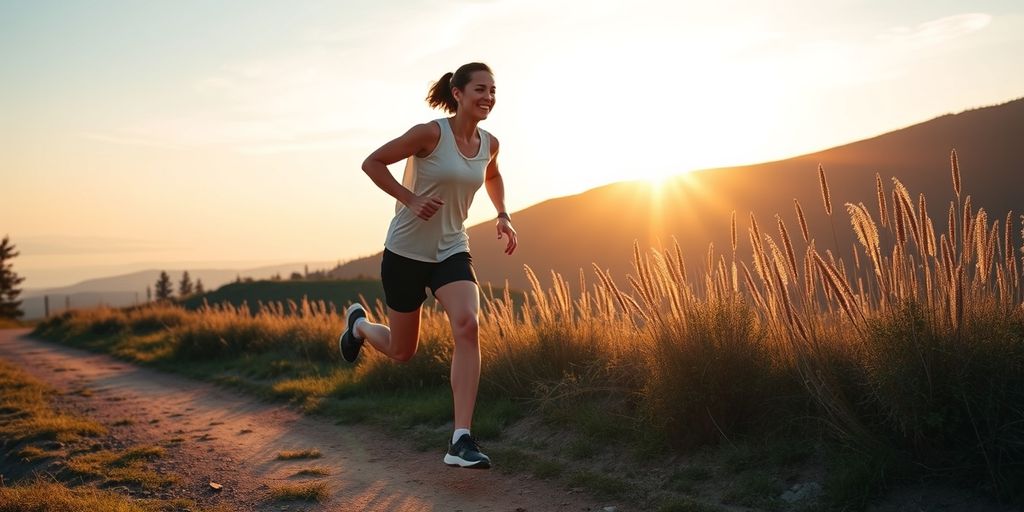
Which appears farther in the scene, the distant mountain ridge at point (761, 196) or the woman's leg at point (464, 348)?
the distant mountain ridge at point (761, 196)

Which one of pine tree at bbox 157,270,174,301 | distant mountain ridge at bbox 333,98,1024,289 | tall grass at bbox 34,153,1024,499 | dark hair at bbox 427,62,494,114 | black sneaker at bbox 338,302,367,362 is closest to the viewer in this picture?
tall grass at bbox 34,153,1024,499

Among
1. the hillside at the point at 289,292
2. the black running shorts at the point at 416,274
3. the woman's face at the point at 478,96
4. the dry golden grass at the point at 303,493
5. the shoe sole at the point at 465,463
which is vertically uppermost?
the woman's face at the point at 478,96

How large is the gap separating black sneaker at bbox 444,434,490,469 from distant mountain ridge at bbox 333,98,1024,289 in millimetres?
32997

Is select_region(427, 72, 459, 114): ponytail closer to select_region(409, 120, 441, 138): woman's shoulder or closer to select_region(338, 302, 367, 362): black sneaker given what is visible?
select_region(409, 120, 441, 138): woman's shoulder

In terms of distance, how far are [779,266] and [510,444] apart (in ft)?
8.53

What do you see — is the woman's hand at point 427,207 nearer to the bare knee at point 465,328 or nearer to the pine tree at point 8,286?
the bare knee at point 465,328

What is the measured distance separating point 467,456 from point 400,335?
4.02ft

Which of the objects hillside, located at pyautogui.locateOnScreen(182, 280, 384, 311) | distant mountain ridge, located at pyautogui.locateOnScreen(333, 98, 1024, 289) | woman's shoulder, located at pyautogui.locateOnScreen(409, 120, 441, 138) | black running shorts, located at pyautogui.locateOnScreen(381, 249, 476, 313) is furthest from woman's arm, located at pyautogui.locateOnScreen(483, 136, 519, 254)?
hillside, located at pyautogui.locateOnScreen(182, 280, 384, 311)

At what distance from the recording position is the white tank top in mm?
5031

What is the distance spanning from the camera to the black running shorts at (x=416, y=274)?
5.18m

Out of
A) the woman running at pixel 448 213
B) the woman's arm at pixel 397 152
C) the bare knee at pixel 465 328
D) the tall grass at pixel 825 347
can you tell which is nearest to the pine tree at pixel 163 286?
the tall grass at pixel 825 347

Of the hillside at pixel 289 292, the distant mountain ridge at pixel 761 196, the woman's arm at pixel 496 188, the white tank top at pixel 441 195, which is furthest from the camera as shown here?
the distant mountain ridge at pixel 761 196

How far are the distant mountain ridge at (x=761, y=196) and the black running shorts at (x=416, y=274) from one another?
107 ft

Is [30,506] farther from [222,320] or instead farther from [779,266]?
[222,320]
